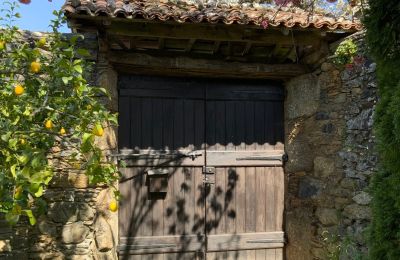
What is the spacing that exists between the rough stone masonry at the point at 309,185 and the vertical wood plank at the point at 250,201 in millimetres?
386

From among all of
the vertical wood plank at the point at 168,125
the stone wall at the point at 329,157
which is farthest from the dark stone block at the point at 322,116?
the vertical wood plank at the point at 168,125

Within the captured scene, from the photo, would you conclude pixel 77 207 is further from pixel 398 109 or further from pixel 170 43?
pixel 398 109

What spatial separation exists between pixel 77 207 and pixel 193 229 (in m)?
1.27

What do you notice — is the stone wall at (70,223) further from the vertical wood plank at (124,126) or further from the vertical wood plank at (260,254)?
the vertical wood plank at (260,254)

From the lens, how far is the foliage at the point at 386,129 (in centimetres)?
170

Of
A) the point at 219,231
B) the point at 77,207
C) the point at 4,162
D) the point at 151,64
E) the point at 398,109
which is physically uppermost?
the point at 151,64

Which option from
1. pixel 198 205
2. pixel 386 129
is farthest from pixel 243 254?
pixel 386 129

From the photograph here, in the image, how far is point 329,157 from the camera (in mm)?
3947

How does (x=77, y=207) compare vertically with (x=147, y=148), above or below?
below

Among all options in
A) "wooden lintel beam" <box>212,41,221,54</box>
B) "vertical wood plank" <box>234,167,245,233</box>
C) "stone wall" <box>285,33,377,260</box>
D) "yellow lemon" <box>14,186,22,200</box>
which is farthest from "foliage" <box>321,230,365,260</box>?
"yellow lemon" <box>14,186,22,200</box>

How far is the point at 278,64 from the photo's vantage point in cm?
421

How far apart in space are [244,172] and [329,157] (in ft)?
3.01

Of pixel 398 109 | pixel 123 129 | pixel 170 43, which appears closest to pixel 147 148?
pixel 123 129

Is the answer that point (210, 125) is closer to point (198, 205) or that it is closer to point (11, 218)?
point (198, 205)
